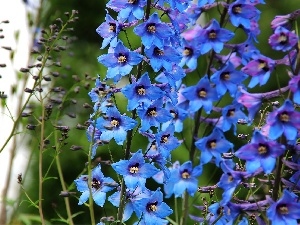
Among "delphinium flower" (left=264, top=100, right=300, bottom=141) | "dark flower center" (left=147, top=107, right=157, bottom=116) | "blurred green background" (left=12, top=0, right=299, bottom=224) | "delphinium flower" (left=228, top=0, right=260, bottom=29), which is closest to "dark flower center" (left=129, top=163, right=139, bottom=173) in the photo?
"dark flower center" (left=147, top=107, right=157, bottom=116)

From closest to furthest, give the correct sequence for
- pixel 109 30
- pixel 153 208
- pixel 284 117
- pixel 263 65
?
pixel 284 117, pixel 263 65, pixel 153 208, pixel 109 30

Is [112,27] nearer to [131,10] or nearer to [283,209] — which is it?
[131,10]

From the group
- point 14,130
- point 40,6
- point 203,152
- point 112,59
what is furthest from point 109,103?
point 40,6

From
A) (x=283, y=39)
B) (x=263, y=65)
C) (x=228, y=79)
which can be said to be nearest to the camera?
(x=283, y=39)

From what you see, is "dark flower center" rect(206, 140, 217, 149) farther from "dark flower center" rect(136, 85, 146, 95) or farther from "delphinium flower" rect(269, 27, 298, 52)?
"delphinium flower" rect(269, 27, 298, 52)

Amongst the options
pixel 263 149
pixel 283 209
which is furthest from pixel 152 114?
pixel 283 209
